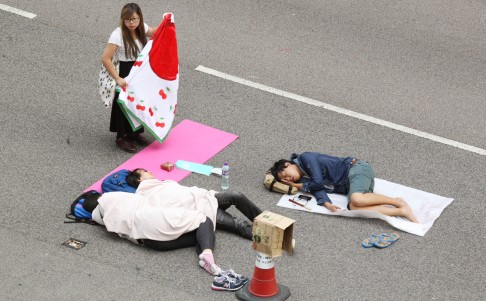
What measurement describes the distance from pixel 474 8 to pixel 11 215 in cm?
816

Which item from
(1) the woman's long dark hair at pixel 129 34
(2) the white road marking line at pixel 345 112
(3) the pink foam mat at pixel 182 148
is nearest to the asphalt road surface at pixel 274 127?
(2) the white road marking line at pixel 345 112

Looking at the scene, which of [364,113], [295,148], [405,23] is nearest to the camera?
[295,148]

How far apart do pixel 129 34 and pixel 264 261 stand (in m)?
3.69

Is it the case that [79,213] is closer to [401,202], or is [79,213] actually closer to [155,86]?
[155,86]

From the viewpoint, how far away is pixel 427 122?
1377 cm

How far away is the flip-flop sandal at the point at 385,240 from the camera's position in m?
11.2

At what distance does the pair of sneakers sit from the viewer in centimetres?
1034

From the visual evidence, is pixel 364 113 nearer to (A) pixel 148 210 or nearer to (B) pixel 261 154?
(B) pixel 261 154

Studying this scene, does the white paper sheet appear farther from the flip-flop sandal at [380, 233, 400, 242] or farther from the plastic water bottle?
the plastic water bottle

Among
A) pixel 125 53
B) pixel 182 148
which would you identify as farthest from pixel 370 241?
pixel 125 53

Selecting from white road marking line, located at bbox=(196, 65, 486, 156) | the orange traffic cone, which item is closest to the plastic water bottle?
the orange traffic cone

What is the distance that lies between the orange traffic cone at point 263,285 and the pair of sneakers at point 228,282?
7 centimetres

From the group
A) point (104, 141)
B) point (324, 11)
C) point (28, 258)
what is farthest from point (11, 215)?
point (324, 11)

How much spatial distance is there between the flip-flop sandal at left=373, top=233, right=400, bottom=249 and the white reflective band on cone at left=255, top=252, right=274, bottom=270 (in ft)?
5.16
